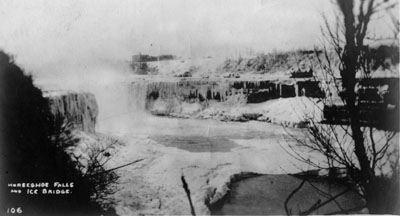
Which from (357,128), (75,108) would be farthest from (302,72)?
(75,108)

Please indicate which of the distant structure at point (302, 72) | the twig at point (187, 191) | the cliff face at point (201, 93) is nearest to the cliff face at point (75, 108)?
the cliff face at point (201, 93)

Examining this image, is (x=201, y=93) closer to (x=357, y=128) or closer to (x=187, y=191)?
→ (x=187, y=191)

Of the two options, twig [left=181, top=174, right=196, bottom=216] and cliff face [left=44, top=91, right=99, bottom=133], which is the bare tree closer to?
twig [left=181, top=174, right=196, bottom=216]

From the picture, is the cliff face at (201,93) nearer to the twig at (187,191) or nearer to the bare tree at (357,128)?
the bare tree at (357,128)

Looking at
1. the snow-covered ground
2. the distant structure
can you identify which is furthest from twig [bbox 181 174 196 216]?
the distant structure

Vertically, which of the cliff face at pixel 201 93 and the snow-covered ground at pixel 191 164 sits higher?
the cliff face at pixel 201 93

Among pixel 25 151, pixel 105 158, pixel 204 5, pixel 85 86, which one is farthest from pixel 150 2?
pixel 25 151
